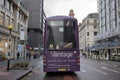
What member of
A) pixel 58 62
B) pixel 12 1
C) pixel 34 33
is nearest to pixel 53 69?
pixel 58 62

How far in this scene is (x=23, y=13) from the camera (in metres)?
75.2

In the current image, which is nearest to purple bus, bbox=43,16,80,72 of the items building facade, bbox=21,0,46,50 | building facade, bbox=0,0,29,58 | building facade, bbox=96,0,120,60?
building facade, bbox=0,0,29,58

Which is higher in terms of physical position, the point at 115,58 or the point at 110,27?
the point at 110,27

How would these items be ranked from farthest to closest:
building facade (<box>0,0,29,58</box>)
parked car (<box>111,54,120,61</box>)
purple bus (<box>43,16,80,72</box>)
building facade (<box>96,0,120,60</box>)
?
building facade (<box>96,0,120,60</box>), parked car (<box>111,54,120,61</box>), building facade (<box>0,0,29,58</box>), purple bus (<box>43,16,80,72</box>)

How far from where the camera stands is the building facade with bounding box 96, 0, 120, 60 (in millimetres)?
62475

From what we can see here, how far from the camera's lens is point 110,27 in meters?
72.2

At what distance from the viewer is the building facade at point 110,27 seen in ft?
205

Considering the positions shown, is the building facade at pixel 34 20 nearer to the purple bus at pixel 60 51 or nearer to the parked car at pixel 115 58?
the parked car at pixel 115 58

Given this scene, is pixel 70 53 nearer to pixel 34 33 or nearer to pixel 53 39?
pixel 53 39

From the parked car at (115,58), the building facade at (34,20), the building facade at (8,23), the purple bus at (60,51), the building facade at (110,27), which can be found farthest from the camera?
the building facade at (34,20)

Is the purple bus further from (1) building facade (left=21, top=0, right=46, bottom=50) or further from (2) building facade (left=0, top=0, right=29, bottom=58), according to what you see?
→ (1) building facade (left=21, top=0, right=46, bottom=50)

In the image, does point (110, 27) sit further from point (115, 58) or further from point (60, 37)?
point (60, 37)

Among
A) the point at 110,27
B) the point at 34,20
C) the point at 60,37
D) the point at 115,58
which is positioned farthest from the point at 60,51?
the point at 34,20

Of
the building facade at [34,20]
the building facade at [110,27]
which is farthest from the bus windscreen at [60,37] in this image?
the building facade at [34,20]
